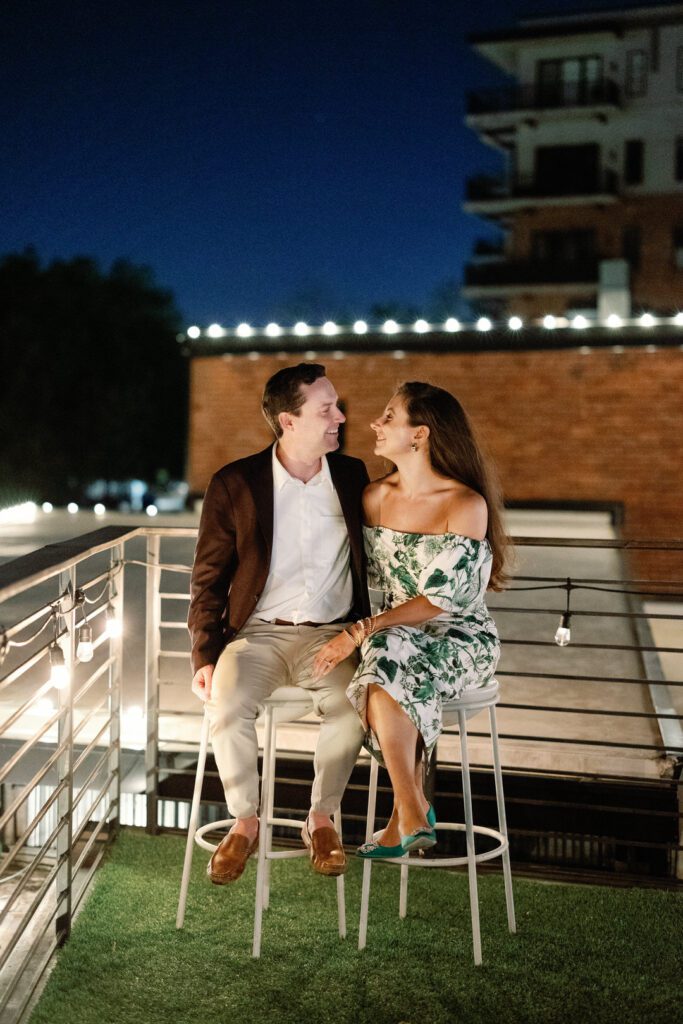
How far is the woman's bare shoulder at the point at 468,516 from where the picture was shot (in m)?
3.10

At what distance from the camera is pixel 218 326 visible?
15.2m

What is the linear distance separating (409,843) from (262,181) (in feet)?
232

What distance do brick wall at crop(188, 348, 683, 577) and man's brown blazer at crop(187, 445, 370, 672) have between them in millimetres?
10937

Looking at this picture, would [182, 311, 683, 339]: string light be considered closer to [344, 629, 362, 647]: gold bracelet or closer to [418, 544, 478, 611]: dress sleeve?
[418, 544, 478, 611]: dress sleeve

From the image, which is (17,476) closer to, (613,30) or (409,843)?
(613,30)

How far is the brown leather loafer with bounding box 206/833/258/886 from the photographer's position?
9.20ft

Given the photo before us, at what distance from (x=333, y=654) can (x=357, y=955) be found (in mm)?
903

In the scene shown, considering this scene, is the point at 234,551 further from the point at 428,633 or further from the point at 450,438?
the point at 450,438

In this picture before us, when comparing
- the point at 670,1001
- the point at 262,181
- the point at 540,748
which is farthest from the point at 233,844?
the point at 262,181

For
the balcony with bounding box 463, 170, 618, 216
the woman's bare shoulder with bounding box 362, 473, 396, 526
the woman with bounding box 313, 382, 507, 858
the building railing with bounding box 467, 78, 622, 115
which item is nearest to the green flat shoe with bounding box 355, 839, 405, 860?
the woman with bounding box 313, 382, 507, 858

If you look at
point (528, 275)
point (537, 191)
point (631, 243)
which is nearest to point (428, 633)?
point (528, 275)

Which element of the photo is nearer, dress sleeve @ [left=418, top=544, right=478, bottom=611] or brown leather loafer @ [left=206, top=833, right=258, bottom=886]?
brown leather loafer @ [left=206, top=833, right=258, bottom=886]

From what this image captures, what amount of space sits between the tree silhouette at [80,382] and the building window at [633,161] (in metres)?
17.0

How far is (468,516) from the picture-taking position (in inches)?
122
